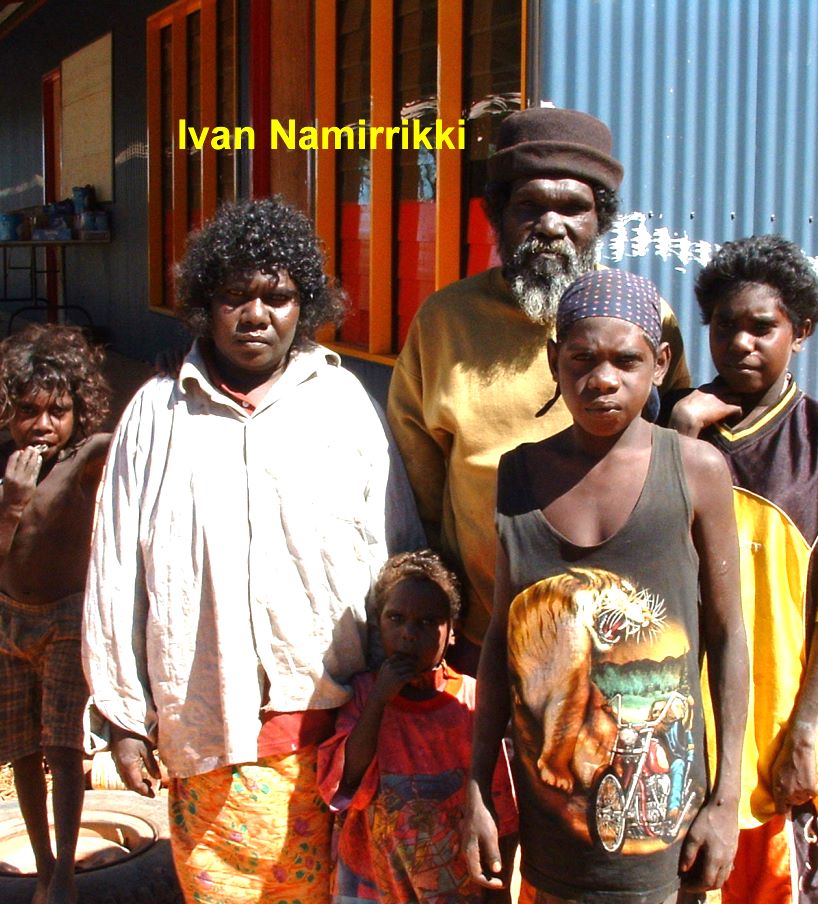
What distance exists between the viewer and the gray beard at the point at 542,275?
2.45 m

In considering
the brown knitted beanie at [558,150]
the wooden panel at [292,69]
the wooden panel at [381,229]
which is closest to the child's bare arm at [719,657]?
the brown knitted beanie at [558,150]

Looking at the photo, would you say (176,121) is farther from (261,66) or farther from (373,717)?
(373,717)

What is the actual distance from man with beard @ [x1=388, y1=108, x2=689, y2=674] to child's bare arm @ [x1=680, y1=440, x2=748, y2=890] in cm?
Answer: 44

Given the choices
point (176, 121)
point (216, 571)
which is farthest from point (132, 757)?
point (176, 121)

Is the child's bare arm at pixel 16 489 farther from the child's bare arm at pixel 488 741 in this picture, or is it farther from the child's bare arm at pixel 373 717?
the child's bare arm at pixel 488 741

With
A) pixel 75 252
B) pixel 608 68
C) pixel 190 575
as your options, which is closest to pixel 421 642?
pixel 190 575

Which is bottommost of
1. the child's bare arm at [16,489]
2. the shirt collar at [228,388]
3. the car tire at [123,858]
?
the car tire at [123,858]

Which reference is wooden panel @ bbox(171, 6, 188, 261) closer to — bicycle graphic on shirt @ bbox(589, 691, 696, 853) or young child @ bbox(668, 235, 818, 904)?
young child @ bbox(668, 235, 818, 904)

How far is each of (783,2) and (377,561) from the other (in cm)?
272

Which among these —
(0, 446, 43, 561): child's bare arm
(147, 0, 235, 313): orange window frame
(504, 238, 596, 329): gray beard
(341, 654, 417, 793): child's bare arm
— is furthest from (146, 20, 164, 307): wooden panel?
(341, 654, 417, 793): child's bare arm

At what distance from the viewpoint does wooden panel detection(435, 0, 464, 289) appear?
18.4ft

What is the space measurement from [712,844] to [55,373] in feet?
6.59

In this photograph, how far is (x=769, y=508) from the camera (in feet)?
7.49

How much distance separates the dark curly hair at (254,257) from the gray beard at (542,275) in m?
0.44
